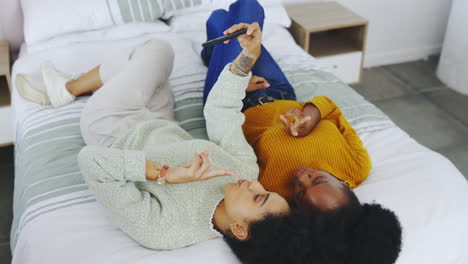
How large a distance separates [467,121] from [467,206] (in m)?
1.48

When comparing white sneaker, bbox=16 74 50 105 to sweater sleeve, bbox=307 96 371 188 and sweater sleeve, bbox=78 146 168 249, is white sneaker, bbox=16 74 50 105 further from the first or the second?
sweater sleeve, bbox=307 96 371 188

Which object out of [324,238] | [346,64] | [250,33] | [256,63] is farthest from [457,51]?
[324,238]

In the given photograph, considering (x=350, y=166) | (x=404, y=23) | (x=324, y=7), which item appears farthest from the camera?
(x=404, y=23)

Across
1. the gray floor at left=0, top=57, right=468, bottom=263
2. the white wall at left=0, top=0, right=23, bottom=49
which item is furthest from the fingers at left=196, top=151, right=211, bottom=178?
the white wall at left=0, top=0, right=23, bottom=49

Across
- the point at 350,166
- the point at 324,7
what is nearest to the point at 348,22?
the point at 324,7

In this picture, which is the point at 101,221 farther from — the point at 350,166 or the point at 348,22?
the point at 348,22

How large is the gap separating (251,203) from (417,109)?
1.89 metres

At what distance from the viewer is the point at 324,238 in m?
1.00

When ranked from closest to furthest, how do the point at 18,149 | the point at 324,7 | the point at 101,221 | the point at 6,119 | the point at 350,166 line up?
the point at 101,221 → the point at 350,166 → the point at 18,149 → the point at 6,119 → the point at 324,7

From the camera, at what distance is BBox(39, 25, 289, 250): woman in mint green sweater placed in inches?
41.8

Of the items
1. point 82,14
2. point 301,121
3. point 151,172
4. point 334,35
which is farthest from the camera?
point 334,35

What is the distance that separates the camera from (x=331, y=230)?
1.02 metres

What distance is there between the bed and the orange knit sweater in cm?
7

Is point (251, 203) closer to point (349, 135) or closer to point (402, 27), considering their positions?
point (349, 135)
